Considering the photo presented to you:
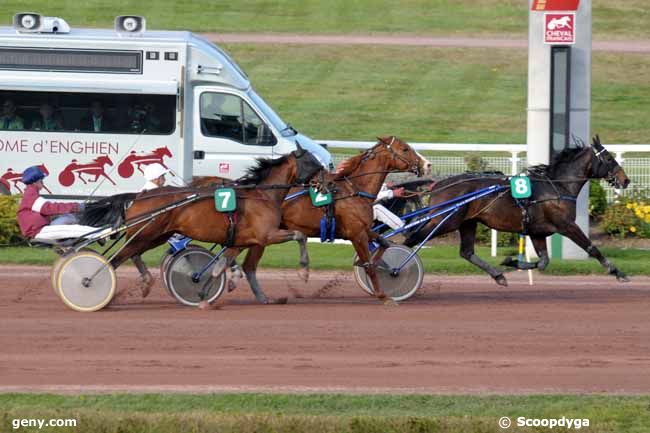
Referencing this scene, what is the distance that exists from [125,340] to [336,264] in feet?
15.7

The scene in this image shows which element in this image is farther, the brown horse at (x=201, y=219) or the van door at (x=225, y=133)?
the van door at (x=225, y=133)

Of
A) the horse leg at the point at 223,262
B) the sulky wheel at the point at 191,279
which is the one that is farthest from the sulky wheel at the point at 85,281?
the horse leg at the point at 223,262

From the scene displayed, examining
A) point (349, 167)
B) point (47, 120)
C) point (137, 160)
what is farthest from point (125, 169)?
point (349, 167)

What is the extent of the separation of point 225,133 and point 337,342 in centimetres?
761

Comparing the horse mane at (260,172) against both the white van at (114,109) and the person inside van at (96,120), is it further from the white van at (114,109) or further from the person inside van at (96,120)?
the person inside van at (96,120)

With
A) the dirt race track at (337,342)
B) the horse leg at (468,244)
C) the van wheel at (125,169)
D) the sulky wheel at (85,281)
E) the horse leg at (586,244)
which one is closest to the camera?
the dirt race track at (337,342)

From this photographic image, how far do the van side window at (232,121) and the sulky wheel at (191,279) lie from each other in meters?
5.77

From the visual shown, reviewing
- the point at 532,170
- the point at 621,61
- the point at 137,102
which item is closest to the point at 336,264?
the point at 532,170

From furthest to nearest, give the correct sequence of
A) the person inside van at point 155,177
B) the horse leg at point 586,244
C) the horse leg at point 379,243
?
the horse leg at point 586,244, the person inside van at point 155,177, the horse leg at point 379,243

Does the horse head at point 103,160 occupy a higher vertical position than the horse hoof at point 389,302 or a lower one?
higher

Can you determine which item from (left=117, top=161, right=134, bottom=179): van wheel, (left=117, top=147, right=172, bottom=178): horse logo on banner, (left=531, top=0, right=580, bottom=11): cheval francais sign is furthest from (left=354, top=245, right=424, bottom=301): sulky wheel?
(left=117, top=161, right=134, bottom=179): van wheel

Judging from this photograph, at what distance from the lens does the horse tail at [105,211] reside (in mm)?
11695

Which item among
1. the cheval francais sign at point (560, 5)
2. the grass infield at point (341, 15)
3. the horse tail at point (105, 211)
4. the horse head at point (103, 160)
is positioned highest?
the grass infield at point (341, 15)

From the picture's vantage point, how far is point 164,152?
1744 cm
